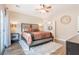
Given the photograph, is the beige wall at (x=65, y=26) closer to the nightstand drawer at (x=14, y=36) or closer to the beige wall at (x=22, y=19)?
the beige wall at (x=22, y=19)

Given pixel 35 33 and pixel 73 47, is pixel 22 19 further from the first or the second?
pixel 73 47

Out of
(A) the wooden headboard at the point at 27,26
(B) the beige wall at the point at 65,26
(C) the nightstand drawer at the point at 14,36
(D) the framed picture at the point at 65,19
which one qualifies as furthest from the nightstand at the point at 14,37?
(D) the framed picture at the point at 65,19

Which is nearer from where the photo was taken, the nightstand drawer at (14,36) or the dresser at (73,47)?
the dresser at (73,47)

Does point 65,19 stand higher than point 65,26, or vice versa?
point 65,19

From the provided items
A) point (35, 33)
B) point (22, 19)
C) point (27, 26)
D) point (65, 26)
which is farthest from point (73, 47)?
point (22, 19)

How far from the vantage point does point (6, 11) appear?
1.46 m

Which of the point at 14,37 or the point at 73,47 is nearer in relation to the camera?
the point at 73,47

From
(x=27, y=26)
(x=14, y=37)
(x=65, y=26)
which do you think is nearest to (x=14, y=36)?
(x=14, y=37)

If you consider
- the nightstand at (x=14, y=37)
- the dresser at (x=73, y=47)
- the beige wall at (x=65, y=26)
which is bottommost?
the dresser at (x=73, y=47)

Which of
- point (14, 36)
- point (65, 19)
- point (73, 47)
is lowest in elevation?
point (73, 47)

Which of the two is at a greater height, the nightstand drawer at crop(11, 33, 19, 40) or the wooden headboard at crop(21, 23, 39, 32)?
the wooden headboard at crop(21, 23, 39, 32)

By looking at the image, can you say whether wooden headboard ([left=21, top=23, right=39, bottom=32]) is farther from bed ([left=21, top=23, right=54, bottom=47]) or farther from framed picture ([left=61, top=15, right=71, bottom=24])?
framed picture ([left=61, top=15, right=71, bottom=24])

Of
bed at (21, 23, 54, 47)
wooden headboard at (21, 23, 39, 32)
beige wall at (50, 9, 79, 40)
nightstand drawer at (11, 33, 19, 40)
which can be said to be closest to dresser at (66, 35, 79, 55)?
beige wall at (50, 9, 79, 40)
